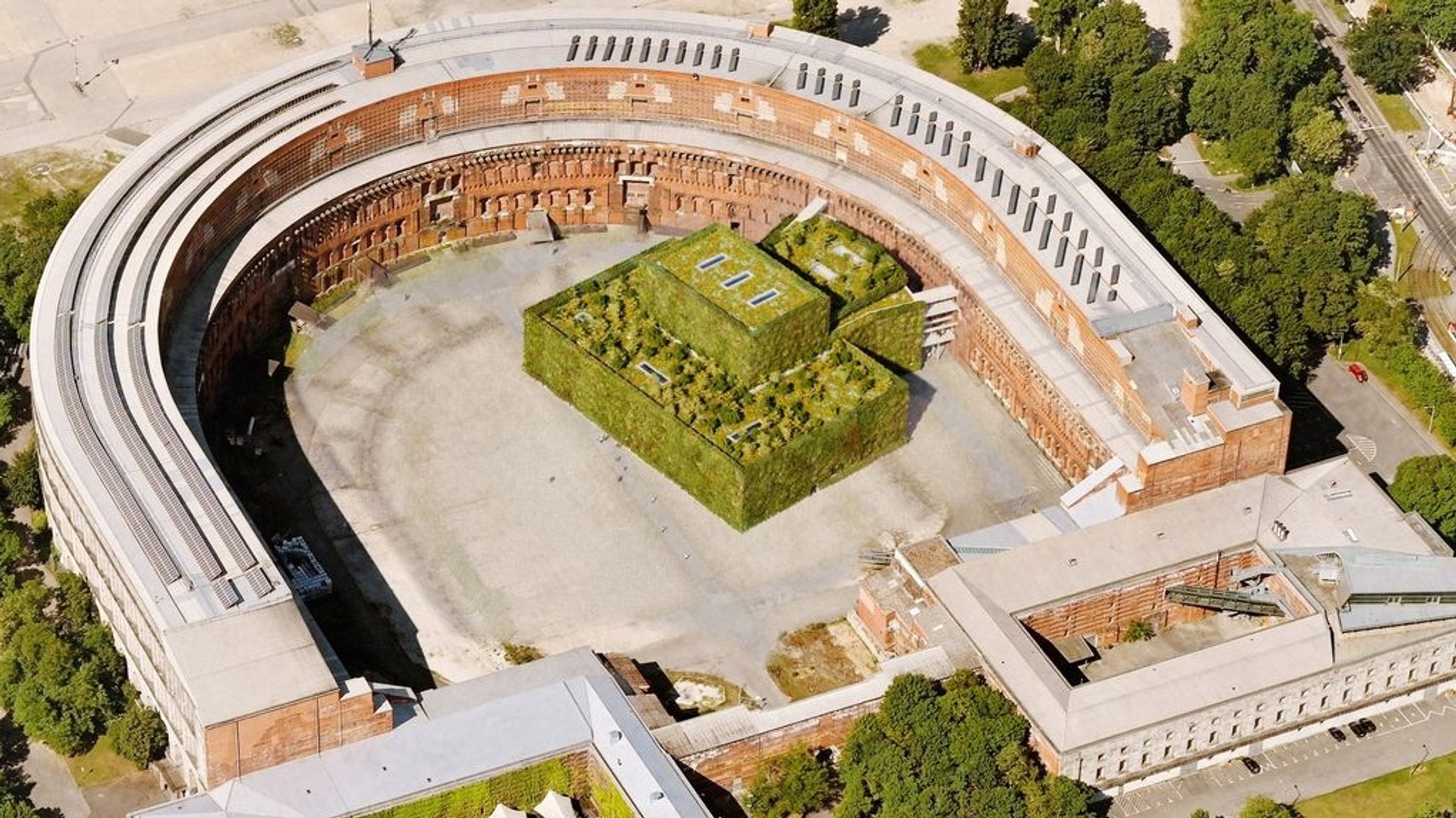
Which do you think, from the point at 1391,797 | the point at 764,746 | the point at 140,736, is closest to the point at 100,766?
the point at 140,736

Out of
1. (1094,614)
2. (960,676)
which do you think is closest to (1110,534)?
(1094,614)

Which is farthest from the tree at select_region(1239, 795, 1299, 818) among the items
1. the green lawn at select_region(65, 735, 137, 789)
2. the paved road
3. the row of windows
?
the green lawn at select_region(65, 735, 137, 789)

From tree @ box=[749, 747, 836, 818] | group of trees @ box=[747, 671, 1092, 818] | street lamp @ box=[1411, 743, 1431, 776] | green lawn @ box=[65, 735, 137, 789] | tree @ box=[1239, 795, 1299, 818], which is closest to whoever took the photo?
group of trees @ box=[747, 671, 1092, 818]

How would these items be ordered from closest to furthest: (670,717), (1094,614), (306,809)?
1. (306,809)
2. (670,717)
3. (1094,614)

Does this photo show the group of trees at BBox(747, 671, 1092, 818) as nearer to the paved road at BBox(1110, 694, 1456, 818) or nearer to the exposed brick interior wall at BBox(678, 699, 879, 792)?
the exposed brick interior wall at BBox(678, 699, 879, 792)

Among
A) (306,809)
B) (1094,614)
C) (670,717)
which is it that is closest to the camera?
(306,809)

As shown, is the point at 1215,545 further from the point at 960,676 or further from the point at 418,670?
the point at 418,670

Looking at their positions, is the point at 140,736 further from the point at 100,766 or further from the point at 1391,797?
the point at 1391,797
